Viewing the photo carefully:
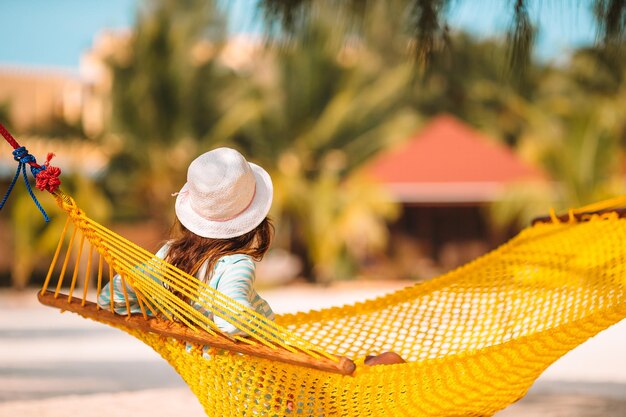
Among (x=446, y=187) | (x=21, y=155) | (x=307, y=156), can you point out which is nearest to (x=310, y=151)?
(x=307, y=156)

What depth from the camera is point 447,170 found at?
45.6 ft

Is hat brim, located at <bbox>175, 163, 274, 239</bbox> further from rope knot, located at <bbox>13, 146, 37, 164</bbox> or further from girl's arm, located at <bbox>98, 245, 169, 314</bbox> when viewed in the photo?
rope knot, located at <bbox>13, 146, 37, 164</bbox>

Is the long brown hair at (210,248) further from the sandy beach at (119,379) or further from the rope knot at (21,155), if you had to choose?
the sandy beach at (119,379)

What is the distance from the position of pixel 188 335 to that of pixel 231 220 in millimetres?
308

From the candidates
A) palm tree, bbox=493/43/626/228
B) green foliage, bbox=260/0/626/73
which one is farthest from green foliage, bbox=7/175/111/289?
green foliage, bbox=260/0/626/73

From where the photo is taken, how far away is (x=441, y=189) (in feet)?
45.0

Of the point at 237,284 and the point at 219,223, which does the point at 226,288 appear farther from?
the point at 219,223

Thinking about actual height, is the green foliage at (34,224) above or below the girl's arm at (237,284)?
above

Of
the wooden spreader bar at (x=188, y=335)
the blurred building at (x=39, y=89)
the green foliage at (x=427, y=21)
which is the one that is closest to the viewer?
the wooden spreader bar at (x=188, y=335)

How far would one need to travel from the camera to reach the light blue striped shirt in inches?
80.6

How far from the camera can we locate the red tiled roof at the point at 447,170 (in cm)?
1366

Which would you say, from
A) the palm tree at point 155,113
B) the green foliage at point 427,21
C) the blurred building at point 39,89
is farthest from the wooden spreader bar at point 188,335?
the blurred building at point 39,89

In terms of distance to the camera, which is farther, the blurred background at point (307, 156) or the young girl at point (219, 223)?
the blurred background at point (307, 156)

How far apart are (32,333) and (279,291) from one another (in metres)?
4.71
